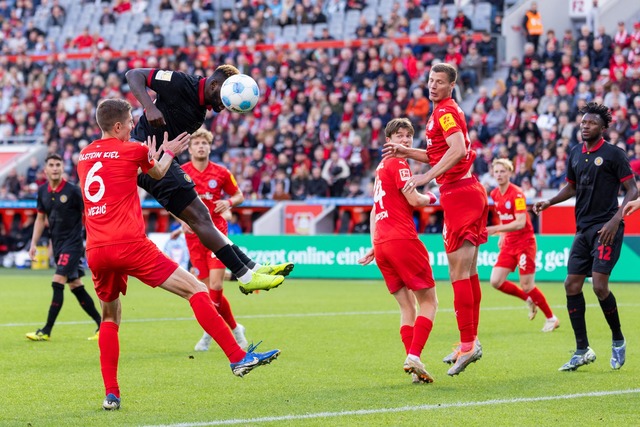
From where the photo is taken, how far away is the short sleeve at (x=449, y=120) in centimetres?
907

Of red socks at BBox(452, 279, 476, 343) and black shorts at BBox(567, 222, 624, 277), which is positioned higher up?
black shorts at BBox(567, 222, 624, 277)

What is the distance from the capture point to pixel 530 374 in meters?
9.70

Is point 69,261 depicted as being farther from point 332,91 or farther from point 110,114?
point 332,91

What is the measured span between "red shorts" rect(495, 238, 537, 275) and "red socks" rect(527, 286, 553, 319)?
489 millimetres

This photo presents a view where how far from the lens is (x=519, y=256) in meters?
14.8

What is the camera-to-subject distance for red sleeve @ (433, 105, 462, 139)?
9.07 meters

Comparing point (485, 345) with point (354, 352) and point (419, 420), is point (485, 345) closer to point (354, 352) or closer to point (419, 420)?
point (354, 352)

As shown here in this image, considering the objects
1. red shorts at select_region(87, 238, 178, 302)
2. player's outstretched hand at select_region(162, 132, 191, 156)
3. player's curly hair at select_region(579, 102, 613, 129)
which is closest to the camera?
red shorts at select_region(87, 238, 178, 302)

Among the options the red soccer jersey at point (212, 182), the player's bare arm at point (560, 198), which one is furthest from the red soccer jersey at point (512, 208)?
the player's bare arm at point (560, 198)

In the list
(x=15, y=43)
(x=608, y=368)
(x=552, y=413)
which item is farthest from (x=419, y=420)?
A: (x=15, y=43)

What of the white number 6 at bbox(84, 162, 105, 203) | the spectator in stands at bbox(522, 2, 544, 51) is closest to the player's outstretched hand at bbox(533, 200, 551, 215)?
the white number 6 at bbox(84, 162, 105, 203)

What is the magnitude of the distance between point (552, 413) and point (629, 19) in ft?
77.0

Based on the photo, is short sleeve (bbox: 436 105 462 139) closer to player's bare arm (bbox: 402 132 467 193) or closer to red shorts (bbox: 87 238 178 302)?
player's bare arm (bbox: 402 132 467 193)

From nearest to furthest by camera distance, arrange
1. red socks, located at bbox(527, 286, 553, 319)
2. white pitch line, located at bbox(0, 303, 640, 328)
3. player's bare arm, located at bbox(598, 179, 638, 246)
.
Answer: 1. player's bare arm, located at bbox(598, 179, 638, 246)
2. red socks, located at bbox(527, 286, 553, 319)
3. white pitch line, located at bbox(0, 303, 640, 328)
